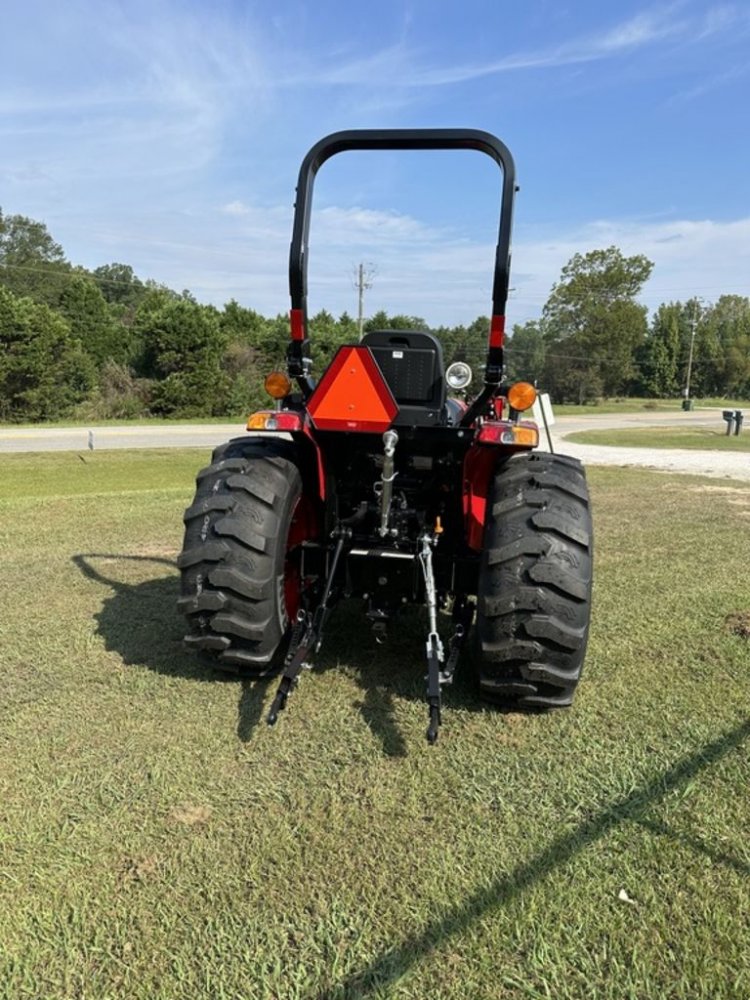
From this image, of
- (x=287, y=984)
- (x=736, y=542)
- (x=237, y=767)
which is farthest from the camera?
(x=736, y=542)

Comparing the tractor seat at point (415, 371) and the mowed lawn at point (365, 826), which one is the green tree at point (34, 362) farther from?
the tractor seat at point (415, 371)

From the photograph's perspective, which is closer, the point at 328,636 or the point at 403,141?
the point at 403,141

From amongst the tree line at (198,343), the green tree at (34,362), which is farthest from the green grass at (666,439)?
the green tree at (34,362)

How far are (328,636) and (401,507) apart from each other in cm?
103

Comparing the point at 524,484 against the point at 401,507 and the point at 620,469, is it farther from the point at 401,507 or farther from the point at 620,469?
the point at 620,469

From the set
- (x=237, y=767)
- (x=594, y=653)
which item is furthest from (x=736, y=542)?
(x=237, y=767)

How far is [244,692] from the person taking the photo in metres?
3.61

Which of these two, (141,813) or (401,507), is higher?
(401,507)

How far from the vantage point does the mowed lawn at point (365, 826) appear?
6.49 ft

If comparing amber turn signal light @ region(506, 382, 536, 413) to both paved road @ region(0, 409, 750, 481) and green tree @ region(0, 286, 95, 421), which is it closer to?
paved road @ region(0, 409, 750, 481)

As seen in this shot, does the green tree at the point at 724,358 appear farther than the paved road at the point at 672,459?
Yes

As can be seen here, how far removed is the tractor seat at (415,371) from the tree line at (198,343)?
0.29 m

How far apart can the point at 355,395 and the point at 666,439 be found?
26244 millimetres

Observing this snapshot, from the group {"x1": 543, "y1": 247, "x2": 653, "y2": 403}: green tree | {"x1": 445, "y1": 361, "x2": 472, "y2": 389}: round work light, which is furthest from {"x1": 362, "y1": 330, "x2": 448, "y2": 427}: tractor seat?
{"x1": 543, "y1": 247, "x2": 653, "y2": 403}: green tree
